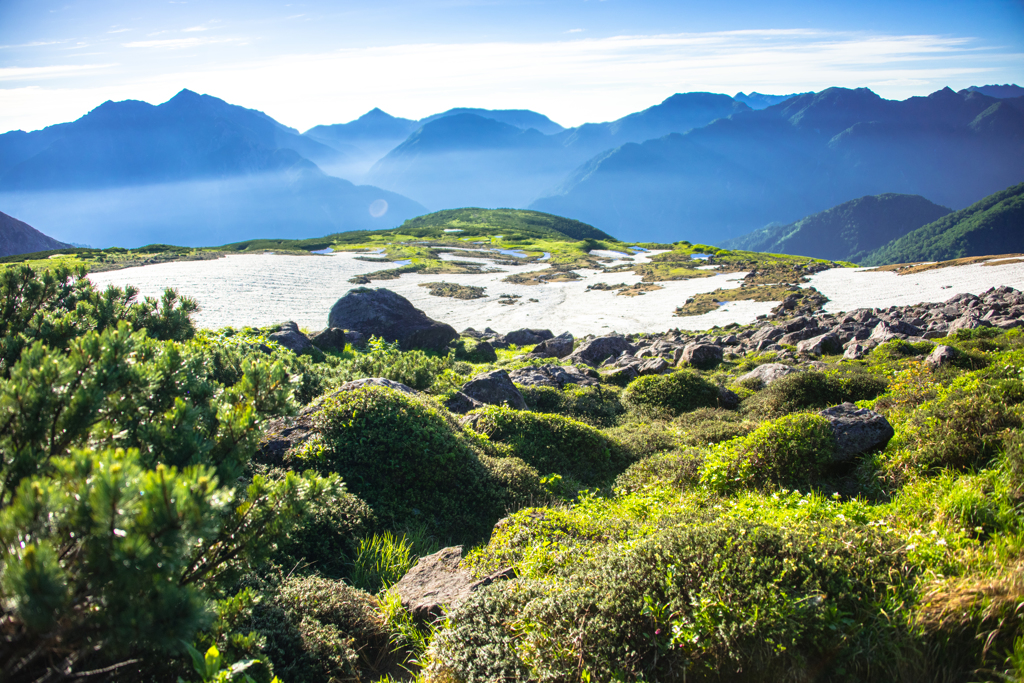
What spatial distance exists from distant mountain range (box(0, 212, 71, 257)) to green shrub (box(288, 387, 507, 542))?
120881 mm

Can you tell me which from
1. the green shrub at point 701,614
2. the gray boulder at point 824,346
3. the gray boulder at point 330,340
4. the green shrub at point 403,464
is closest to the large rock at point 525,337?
the gray boulder at point 330,340

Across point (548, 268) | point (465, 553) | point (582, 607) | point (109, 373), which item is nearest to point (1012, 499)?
point (582, 607)

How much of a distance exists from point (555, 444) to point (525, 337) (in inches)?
711

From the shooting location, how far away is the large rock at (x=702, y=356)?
19.6 m

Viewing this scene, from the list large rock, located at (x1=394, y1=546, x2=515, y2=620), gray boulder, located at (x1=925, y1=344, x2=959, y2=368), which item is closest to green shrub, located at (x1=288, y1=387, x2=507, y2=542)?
large rock, located at (x1=394, y1=546, x2=515, y2=620)

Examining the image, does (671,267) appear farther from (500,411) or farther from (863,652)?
(863,652)

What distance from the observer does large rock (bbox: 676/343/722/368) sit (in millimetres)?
19594

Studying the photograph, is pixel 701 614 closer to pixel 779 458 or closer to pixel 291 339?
pixel 779 458

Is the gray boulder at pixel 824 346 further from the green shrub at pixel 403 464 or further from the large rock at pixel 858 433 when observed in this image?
the green shrub at pixel 403 464

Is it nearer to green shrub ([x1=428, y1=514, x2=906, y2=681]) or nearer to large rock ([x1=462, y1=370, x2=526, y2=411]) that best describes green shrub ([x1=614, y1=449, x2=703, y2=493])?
green shrub ([x1=428, y1=514, x2=906, y2=681])

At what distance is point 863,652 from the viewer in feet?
11.1

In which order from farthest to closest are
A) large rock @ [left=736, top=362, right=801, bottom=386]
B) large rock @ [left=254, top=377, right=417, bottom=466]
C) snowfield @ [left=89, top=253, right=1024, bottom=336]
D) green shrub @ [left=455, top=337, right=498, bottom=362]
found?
snowfield @ [left=89, top=253, right=1024, bottom=336], green shrub @ [left=455, top=337, right=498, bottom=362], large rock @ [left=736, top=362, right=801, bottom=386], large rock @ [left=254, top=377, right=417, bottom=466]

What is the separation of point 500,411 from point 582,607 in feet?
21.6

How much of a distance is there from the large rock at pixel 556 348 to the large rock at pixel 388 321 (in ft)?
13.8
